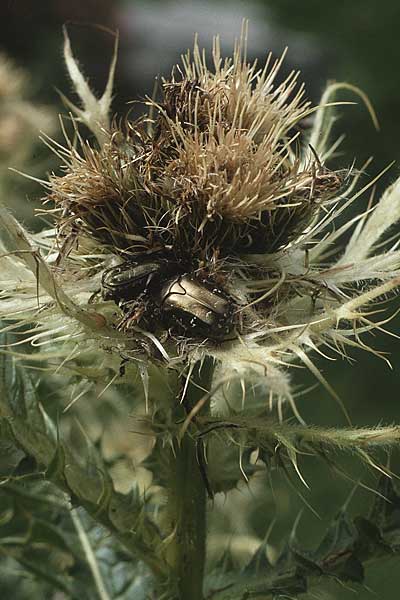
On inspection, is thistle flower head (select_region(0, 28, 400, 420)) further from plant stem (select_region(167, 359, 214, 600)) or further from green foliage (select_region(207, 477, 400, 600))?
green foliage (select_region(207, 477, 400, 600))

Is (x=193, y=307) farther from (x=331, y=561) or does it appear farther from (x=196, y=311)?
(x=331, y=561)

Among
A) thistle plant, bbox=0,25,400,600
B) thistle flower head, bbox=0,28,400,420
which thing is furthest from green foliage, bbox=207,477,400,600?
thistle flower head, bbox=0,28,400,420

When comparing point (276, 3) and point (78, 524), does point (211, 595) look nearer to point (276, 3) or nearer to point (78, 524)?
point (78, 524)

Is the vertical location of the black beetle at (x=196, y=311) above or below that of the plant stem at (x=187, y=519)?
above

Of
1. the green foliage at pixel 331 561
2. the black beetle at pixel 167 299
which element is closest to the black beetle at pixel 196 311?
the black beetle at pixel 167 299

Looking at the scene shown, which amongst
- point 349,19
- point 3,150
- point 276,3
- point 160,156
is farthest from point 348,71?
point 160,156

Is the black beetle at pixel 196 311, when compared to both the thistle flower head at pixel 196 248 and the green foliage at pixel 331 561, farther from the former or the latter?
the green foliage at pixel 331 561

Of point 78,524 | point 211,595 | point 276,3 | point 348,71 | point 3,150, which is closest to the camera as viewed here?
point 211,595
